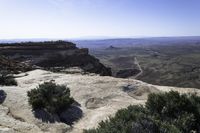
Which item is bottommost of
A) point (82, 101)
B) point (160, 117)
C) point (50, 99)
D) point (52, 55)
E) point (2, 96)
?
point (52, 55)

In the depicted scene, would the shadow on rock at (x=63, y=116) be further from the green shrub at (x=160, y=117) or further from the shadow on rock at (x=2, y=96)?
the green shrub at (x=160, y=117)

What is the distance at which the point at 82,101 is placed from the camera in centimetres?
1634

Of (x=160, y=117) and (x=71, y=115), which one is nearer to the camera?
(x=160, y=117)

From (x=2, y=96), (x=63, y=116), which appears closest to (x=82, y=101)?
(x=63, y=116)

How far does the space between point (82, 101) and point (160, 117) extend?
6.65 m

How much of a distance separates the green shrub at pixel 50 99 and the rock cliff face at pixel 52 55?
2854 cm

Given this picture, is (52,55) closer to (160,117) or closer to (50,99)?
(50,99)

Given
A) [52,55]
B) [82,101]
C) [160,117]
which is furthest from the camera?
[52,55]

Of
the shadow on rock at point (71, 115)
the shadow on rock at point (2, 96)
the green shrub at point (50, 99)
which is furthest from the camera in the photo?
the shadow on rock at point (2, 96)

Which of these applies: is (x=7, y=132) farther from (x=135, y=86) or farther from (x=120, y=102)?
(x=135, y=86)

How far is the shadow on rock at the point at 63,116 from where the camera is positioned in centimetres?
1333

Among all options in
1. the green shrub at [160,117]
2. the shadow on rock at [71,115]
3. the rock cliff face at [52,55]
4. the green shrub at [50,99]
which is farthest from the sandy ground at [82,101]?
the rock cliff face at [52,55]

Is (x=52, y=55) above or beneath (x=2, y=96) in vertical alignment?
beneath

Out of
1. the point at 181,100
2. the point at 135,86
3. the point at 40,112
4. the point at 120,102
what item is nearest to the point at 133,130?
the point at 181,100
